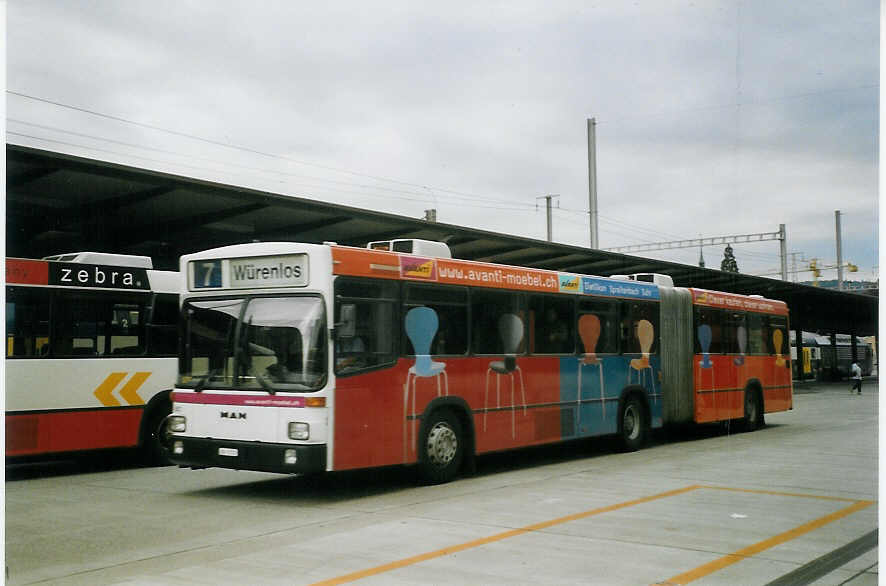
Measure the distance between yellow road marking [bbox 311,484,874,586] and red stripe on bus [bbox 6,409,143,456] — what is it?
6.64 metres

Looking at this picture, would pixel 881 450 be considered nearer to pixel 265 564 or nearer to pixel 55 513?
pixel 265 564

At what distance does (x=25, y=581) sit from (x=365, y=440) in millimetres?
4489

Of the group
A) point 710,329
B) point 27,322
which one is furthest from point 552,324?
point 27,322

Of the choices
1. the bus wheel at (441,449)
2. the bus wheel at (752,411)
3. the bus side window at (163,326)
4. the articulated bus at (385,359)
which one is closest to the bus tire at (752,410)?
the bus wheel at (752,411)

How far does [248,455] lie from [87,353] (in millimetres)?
3724

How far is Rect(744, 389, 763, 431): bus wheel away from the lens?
20234 millimetres

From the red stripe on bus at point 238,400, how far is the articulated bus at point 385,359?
1 centimetres

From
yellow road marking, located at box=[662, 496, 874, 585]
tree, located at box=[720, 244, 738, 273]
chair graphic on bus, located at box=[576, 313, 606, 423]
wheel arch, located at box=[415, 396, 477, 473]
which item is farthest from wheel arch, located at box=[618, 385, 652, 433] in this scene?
tree, located at box=[720, 244, 738, 273]

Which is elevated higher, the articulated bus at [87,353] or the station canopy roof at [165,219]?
the station canopy roof at [165,219]

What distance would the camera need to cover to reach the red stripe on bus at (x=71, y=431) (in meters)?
12.3

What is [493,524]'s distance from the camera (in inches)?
351

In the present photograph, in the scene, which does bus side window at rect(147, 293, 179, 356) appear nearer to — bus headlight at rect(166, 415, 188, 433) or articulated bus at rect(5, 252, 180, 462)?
articulated bus at rect(5, 252, 180, 462)

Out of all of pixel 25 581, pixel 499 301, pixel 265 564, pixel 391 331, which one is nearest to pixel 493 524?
pixel 265 564

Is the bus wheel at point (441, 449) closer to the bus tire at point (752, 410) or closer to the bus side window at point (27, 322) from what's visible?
the bus side window at point (27, 322)
